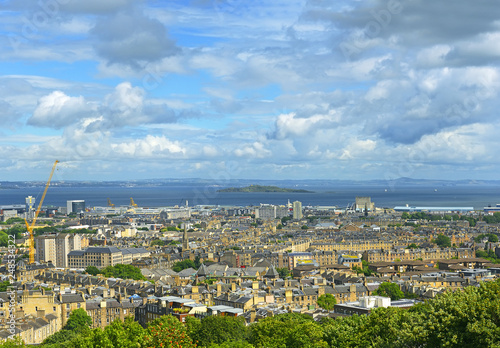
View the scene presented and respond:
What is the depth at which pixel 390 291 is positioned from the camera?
53906 mm

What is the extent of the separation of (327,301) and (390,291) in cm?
631

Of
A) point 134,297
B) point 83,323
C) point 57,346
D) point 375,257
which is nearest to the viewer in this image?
point 57,346

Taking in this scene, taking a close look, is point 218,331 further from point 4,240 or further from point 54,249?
point 4,240

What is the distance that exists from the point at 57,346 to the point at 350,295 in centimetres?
2605

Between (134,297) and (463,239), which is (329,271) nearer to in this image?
(134,297)

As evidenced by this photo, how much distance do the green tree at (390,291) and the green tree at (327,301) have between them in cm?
407

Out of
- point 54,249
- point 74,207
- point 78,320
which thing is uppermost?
point 74,207

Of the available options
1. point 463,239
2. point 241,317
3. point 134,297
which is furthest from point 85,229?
point 241,317

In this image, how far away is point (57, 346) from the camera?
3475 cm

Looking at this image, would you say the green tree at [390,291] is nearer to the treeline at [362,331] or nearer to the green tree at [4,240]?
the treeline at [362,331]

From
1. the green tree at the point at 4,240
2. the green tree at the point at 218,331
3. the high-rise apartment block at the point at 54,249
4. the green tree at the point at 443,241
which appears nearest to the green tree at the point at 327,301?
the green tree at the point at 218,331

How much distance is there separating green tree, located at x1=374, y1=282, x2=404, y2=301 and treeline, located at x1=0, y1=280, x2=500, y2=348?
581 inches

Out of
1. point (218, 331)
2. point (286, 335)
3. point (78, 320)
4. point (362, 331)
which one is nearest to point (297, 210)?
point (78, 320)

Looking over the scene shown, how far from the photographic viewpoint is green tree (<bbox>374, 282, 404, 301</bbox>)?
5316 centimetres
